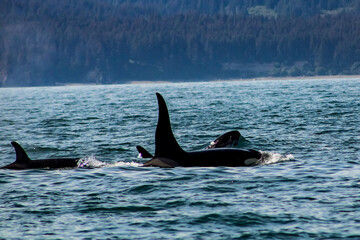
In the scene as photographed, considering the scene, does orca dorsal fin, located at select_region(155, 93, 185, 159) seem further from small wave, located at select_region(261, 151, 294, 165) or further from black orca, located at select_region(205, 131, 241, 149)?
black orca, located at select_region(205, 131, 241, 149)

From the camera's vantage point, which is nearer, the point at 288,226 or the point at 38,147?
the point at 288,226

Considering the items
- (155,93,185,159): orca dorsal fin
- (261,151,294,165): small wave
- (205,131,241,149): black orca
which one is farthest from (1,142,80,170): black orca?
(205,131,241,149): black orca

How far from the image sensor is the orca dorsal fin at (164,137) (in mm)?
14672

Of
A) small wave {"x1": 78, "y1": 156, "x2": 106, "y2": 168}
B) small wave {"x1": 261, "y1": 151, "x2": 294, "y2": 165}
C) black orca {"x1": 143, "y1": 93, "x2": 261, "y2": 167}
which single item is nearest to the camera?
black orca {"x1": 143, "y1": 93, "x2": 261, "y2": 167}

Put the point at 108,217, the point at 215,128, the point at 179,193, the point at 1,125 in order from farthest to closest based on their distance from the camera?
1. the point at 1,125
2. the point at 215,128
3. the point at 179,193
4. the point at 108,217

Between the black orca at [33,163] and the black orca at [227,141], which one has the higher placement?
the black orca at [227,141]

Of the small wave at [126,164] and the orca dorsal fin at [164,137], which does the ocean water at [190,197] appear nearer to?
the small wave at [126,164]

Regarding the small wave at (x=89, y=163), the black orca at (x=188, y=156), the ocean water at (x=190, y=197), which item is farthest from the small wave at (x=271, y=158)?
the small wave at (x=89, y=163)

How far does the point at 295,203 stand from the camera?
11.7 m

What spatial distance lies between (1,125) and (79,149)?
1495 centimetres

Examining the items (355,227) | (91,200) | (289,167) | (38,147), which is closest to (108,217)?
(91,200)

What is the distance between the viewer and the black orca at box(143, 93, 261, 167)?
15030mm

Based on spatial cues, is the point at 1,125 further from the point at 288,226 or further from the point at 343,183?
the point at 288,226

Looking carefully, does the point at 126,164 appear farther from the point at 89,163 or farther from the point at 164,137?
the point at 164,137
